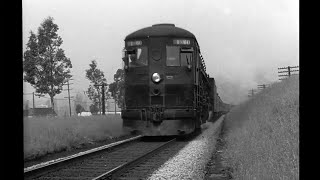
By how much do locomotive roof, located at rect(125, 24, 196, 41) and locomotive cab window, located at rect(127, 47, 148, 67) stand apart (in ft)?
1.81

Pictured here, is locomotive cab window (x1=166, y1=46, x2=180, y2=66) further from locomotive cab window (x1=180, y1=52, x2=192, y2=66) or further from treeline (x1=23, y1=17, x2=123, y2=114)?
treeline (x1=23, y1=17, x2=123, y2=114)

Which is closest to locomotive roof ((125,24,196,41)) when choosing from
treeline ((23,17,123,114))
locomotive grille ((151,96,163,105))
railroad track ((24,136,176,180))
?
locomotive grille ((151,96,163,105))

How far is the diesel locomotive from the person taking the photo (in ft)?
46.0

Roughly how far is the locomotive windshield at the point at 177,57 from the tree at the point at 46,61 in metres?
24.8

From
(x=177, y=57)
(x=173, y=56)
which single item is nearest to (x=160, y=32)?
(x=173, y=56)

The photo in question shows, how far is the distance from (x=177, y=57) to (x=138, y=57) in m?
1.51

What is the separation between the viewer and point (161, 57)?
46.6ft

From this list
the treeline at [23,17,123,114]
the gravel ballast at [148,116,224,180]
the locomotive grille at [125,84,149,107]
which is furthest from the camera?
the treeline at [23,17,123,114]

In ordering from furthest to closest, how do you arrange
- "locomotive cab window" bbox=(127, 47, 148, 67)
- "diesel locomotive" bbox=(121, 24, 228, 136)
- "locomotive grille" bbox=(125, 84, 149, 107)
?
"locomotive cab window" bbox=(127, 47, 148, 67)
"locomotive grille" bbox=(125, 84, 149, 107)
"diesel locomotive" bbox=(121, 24, 228, 136)

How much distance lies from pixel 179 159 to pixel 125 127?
5.06 metres

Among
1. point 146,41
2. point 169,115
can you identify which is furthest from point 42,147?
point 146,41

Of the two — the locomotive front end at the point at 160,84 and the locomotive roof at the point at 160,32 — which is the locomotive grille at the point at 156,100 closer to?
the locomotive front end at the point at 160,84

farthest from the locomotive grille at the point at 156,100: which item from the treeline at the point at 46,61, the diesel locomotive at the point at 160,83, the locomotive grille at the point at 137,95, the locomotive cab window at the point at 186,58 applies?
the treeline at the point at 46,61
